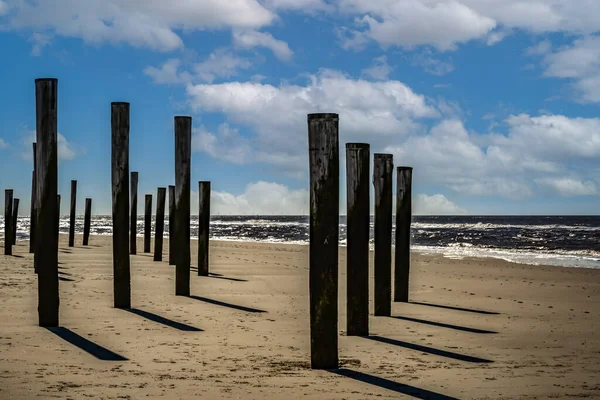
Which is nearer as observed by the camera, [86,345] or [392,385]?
[392,385]

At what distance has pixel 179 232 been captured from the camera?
12.6m

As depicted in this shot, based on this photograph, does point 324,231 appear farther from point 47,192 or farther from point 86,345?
point 47,192

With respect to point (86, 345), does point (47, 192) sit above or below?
above

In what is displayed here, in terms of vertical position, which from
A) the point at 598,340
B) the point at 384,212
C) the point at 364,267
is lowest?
the point at 598,340

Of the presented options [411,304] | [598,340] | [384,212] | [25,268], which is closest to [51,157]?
[384,212]

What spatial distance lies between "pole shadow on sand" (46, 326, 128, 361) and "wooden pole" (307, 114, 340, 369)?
2.08 metres

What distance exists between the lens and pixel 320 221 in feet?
22.3

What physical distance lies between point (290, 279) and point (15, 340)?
843 centimetres

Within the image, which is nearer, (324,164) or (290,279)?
(324,164)

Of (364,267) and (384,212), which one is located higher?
(384,212)

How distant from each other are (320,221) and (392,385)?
5.42 feet

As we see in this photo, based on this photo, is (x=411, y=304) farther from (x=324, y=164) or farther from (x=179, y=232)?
(x=324, y=164)

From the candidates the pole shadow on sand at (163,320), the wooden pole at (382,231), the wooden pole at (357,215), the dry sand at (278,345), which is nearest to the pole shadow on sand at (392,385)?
the dry sand at (278,345)

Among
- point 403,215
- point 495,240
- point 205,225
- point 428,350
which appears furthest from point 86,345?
point 495,240
